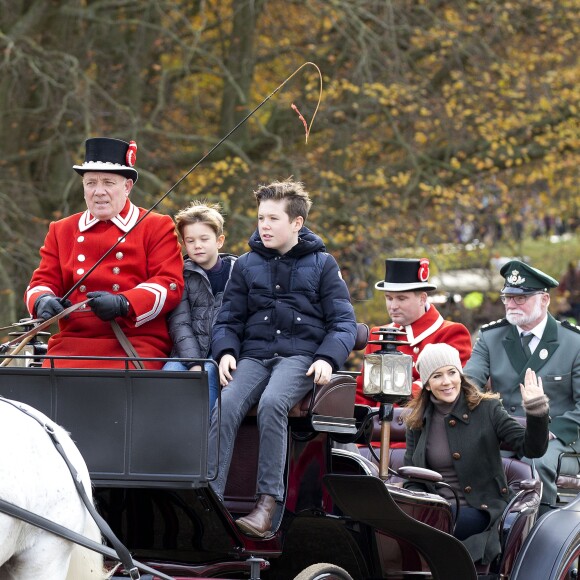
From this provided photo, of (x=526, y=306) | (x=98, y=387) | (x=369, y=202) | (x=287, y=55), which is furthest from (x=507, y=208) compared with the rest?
(x=98, y=387)

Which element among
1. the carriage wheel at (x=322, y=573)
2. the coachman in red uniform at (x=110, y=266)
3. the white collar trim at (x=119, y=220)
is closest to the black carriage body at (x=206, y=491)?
the carriage wheel at (x=322, y=573)

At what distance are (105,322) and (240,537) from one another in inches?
42.2

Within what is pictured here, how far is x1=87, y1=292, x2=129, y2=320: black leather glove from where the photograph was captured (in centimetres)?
548

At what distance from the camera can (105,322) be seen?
18.9ft

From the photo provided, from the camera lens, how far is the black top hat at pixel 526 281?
7.37m

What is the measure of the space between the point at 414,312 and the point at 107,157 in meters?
2.44

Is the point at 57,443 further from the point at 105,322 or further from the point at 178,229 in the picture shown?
the point at 178,229

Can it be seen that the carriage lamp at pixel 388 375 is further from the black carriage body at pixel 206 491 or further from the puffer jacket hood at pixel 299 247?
the puffer jacket hood at pixel 299 247

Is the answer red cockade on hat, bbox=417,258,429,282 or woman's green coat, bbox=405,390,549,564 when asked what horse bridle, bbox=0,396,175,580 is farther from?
red cockade on hat, bbox=417,258,429,282

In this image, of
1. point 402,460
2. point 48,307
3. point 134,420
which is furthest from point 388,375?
point 48,307

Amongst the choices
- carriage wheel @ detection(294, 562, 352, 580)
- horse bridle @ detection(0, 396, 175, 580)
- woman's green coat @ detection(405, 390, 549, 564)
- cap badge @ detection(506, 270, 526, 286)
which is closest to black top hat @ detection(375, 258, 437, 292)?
cap badge @ detection(506, 270, 526, 286)

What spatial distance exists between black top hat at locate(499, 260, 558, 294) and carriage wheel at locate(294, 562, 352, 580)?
91.6 inches

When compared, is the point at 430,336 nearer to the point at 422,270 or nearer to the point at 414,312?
the point at 414,312

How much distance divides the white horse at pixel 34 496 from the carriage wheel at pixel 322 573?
115 centimetres
